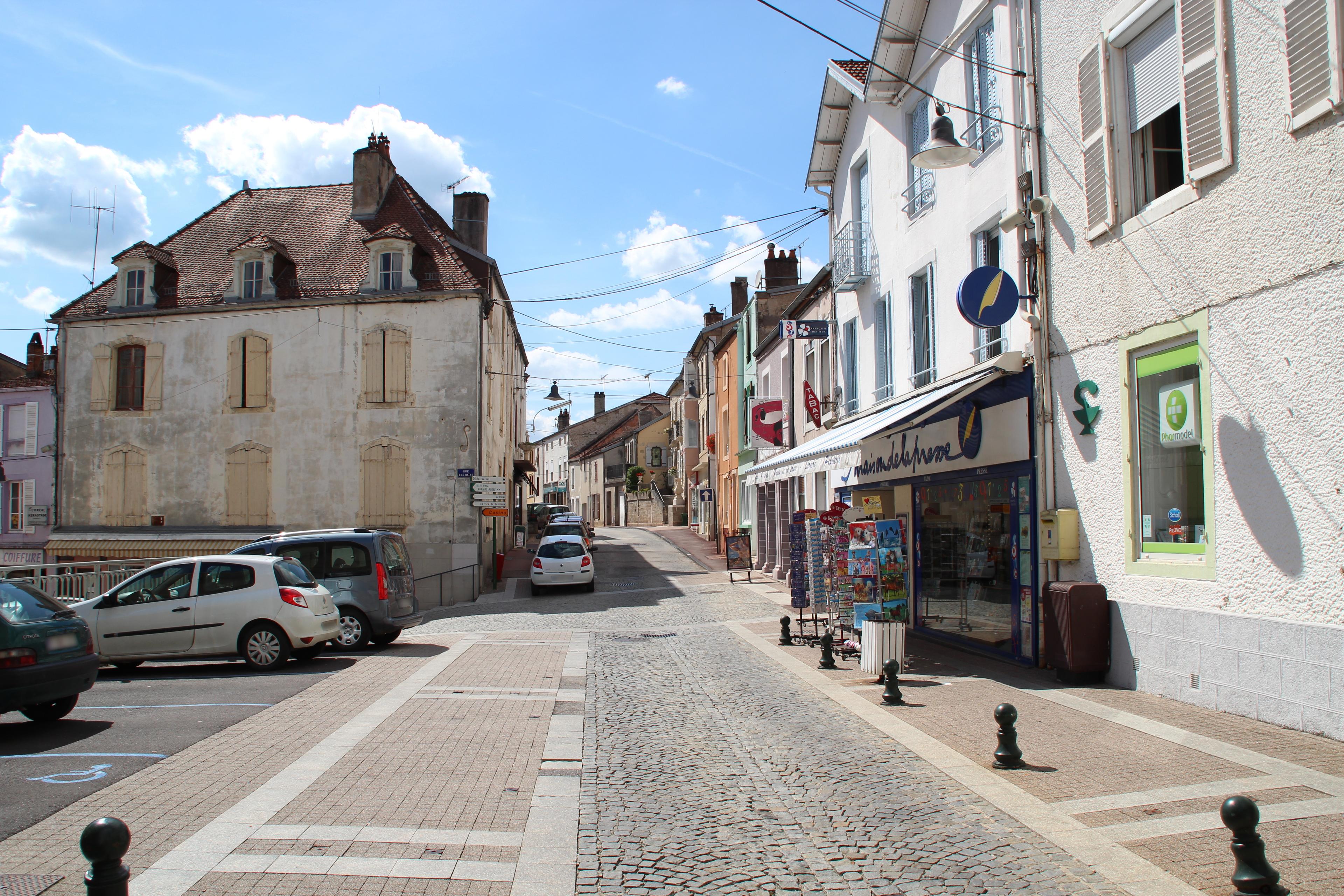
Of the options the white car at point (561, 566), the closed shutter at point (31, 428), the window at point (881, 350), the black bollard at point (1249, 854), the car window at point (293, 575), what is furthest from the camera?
the closed shutter at point (31, 428)

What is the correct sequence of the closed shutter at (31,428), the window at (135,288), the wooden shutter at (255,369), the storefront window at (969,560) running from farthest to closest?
the closed shutter at (31,428)
the window at (135,288)
the wooden shutter at (255,369)
the storefront window at (969,560)

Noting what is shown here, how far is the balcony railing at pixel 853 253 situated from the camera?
17609mm

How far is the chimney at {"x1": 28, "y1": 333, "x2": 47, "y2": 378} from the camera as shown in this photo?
130ft

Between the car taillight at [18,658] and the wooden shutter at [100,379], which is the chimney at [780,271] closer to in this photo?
the wooden shutter at [100,379]

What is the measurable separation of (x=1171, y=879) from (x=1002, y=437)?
308 inches

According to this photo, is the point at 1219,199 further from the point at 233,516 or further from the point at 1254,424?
the point at 233,516

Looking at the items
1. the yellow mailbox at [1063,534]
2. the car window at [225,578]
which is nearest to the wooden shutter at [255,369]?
the car window at [225,578]

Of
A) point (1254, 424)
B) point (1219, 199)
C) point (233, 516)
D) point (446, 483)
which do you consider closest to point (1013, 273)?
point (1219, 199)

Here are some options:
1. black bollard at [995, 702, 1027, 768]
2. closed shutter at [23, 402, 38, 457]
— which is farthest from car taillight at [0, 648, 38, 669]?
closed shutter at [23, 402, 38, 457]

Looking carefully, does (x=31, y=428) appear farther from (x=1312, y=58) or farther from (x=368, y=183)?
(x=1312, y=58)

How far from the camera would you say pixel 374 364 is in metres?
26.5

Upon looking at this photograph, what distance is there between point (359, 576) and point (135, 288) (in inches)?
741

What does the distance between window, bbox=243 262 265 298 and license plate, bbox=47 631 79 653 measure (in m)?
20.9

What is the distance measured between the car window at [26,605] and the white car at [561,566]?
52.3 feet
